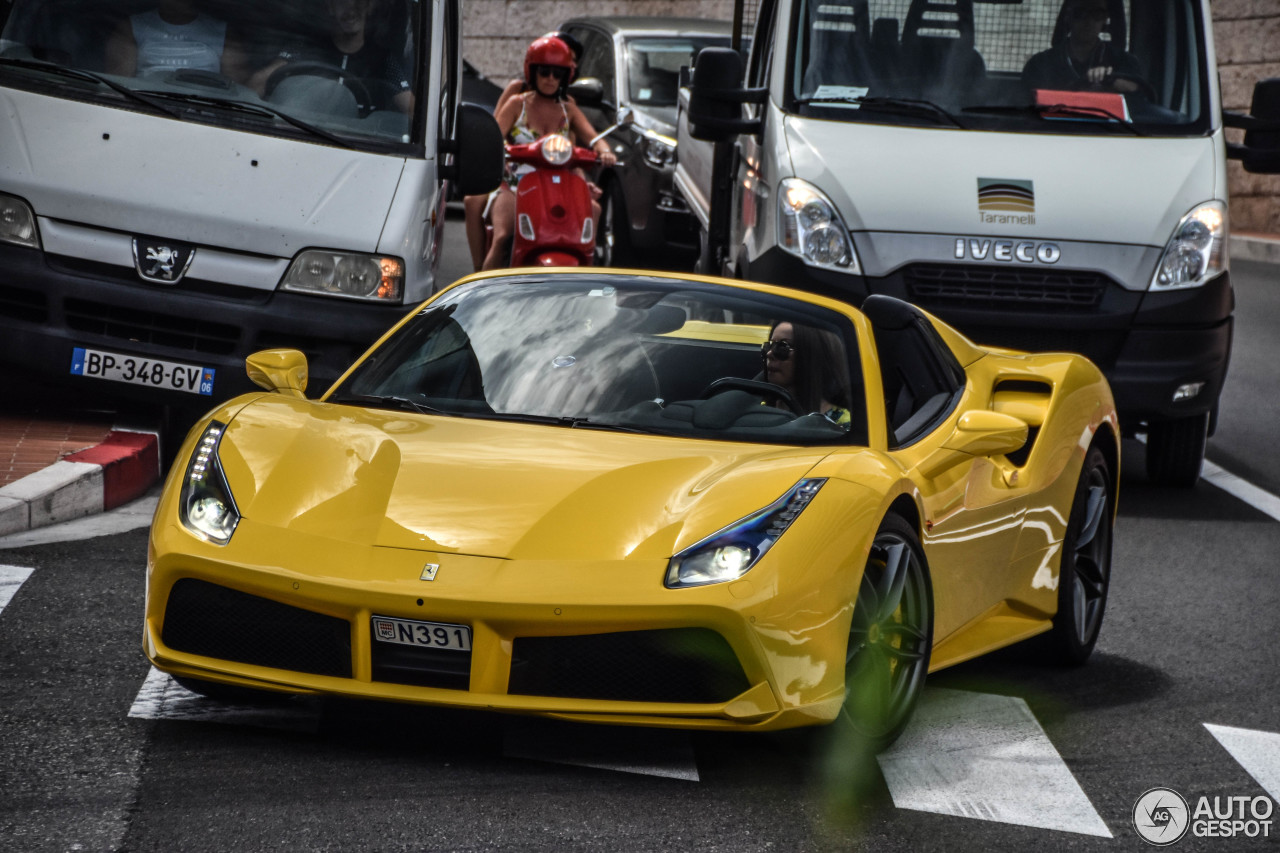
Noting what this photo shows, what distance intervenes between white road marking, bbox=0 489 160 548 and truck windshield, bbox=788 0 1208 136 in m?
3.75

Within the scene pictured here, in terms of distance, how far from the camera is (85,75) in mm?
8805

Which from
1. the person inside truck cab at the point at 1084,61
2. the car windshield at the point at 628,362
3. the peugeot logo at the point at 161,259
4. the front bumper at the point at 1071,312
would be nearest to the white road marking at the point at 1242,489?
the front bumper at the point at 1071,312

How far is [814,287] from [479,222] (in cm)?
417

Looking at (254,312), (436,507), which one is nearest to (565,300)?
(436,507)

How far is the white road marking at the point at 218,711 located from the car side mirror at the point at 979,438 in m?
1.72

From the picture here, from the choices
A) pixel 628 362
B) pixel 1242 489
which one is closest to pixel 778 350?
pixel 628 362

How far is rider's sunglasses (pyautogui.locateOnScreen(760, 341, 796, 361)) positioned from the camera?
18.4ft

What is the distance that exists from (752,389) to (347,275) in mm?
3577

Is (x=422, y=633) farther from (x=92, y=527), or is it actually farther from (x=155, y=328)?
(x=155, y=328)

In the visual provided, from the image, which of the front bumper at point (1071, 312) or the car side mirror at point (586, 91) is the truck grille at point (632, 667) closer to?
the front bumper at point (1071, 312)

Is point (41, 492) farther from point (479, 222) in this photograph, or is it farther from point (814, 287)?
point (479, 222)

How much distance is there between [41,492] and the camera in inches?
283

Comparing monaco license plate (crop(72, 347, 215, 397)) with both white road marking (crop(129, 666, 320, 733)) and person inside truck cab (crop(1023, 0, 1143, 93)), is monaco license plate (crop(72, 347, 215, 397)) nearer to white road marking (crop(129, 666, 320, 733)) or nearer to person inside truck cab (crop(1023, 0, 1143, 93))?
white road marking (crop(129, 666, 320, 733))

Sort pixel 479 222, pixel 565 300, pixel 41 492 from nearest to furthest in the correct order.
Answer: pixel 565 300, pixel 41 492, pixel 479 222
